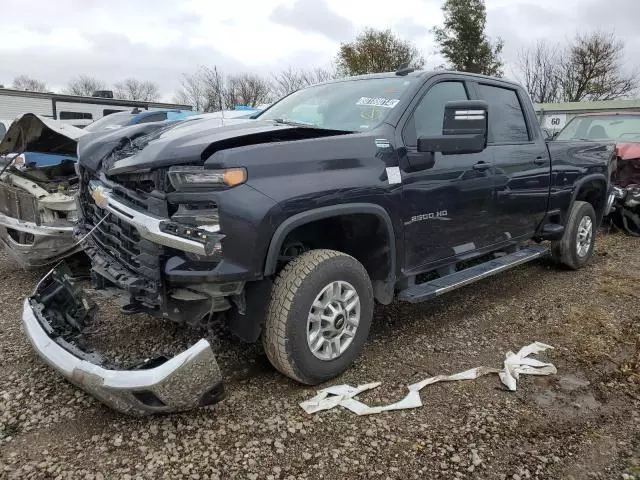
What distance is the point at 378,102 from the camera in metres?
3.71

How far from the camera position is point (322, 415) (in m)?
2.90

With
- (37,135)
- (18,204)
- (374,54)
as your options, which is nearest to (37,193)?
(18,204)

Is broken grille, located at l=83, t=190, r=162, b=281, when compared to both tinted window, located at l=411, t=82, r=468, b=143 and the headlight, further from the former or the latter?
tinted window, located at l=411, t=82, r=468, b=143

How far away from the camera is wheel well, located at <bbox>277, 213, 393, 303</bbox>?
10.7ft

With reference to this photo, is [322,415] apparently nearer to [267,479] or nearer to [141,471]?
[267,479]

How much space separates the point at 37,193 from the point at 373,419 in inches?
146

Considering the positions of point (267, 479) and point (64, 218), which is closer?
point (267, 479)

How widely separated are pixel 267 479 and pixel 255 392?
78 centimetres

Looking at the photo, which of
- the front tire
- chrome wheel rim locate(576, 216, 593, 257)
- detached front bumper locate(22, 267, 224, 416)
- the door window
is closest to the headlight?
the front tire

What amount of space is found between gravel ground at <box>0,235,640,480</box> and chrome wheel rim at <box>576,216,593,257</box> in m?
1.78

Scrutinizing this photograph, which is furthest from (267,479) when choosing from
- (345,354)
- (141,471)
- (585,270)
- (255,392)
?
(585,270)

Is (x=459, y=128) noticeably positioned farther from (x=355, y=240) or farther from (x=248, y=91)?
(x=248, y=91)

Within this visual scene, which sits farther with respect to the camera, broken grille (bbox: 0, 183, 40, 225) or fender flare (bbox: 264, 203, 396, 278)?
Answer: broken grille (bbox: 0, 183, 40, 225)

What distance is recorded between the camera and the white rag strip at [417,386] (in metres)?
2.97
